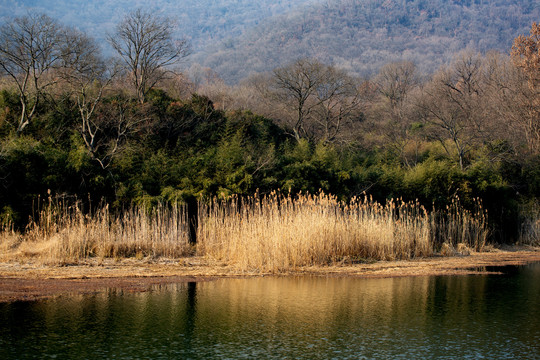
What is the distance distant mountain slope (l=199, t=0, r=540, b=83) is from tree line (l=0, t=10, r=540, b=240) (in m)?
78.5

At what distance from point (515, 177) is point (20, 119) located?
77.5 ft

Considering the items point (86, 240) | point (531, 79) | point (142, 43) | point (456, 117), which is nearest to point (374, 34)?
point (531, 79)

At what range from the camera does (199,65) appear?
118 meters

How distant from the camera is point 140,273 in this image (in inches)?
518

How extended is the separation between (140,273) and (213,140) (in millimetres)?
12162

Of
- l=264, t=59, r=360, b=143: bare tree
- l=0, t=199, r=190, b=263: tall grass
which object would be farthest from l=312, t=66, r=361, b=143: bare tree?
l=0, t=199, r=190, b=263: tall grass

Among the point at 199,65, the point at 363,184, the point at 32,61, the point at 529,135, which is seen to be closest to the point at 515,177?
the point at 529,135

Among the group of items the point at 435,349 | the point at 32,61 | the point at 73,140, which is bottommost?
the point at 435,349

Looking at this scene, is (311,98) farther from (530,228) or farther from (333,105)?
(530,228)

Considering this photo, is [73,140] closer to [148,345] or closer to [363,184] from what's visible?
[363,184]

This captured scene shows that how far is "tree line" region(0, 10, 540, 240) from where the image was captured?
18531mm

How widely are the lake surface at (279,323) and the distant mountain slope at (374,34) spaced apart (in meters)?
102

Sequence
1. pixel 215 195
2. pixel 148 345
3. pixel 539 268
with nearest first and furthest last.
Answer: pixel 148 345 < pixel 539 268 < pixel 215 195

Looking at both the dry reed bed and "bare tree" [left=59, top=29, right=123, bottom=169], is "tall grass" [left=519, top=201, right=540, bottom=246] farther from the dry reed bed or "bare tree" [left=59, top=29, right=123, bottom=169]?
"bare tree" [left=59, top=29, right=123, bottom=169]
